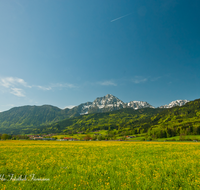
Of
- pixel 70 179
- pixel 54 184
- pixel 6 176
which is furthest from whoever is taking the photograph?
pixel 6 176

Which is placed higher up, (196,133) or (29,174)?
(29,174)

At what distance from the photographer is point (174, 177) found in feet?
25.4

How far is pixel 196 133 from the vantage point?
143250 mm

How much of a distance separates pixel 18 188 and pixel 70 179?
2.96 m

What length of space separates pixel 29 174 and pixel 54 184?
3232mm

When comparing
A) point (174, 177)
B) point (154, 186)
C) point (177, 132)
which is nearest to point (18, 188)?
point (154, 186)

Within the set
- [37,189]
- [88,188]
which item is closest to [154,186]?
[88,188]

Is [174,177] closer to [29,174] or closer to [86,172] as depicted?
[86,172]

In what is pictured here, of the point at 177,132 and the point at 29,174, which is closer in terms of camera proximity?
the point at 29,174

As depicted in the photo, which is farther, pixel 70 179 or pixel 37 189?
pixel 70 179

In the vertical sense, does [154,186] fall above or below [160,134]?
above

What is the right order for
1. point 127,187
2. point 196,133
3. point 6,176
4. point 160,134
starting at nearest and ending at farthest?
point 127,187
point 6,176
point 196,133
point 160,134

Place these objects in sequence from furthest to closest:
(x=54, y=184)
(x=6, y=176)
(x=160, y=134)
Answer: (x=160, y=134) → (x=6, y=176) → (x=54, y=184)

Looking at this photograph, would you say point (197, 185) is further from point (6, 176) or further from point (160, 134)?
point (160, 134)
